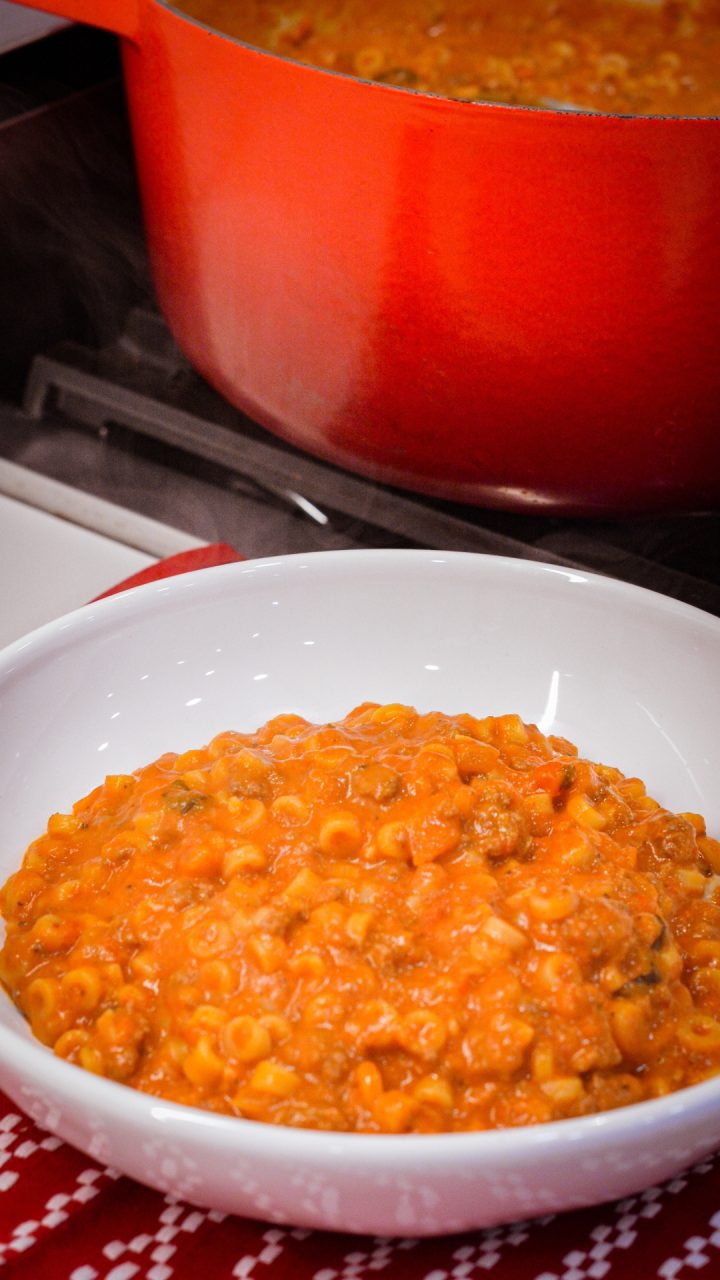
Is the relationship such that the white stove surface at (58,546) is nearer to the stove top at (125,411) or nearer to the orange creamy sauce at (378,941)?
the stove top at (125,411)

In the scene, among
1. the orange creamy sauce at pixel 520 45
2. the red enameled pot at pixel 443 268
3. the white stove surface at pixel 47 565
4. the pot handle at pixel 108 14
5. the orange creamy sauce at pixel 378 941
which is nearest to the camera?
the orange creamy sauce at pixel 378 941

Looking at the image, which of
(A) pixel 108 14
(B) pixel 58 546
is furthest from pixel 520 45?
(B) pixel 58 546

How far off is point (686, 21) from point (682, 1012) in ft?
4.96

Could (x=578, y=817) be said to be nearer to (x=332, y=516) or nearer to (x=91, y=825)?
(x=91, y=825)

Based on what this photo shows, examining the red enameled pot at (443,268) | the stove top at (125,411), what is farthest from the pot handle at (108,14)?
the stove top at (125,411)

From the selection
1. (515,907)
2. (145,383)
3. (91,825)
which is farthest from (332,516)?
(515,907)

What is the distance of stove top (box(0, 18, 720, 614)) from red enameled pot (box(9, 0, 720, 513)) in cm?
9

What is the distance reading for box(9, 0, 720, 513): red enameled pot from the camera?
4.01ft

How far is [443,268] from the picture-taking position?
1.31 m

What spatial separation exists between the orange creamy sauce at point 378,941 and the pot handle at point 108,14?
809mm

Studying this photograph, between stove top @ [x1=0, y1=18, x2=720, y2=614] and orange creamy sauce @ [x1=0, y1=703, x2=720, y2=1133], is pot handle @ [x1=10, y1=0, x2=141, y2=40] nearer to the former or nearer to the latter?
stove top @ [x1=0, y1=18, x2=720, y2=614]

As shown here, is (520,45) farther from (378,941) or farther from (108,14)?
(378,941)

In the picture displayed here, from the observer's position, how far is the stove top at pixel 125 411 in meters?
1.58

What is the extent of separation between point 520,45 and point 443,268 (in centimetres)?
80
